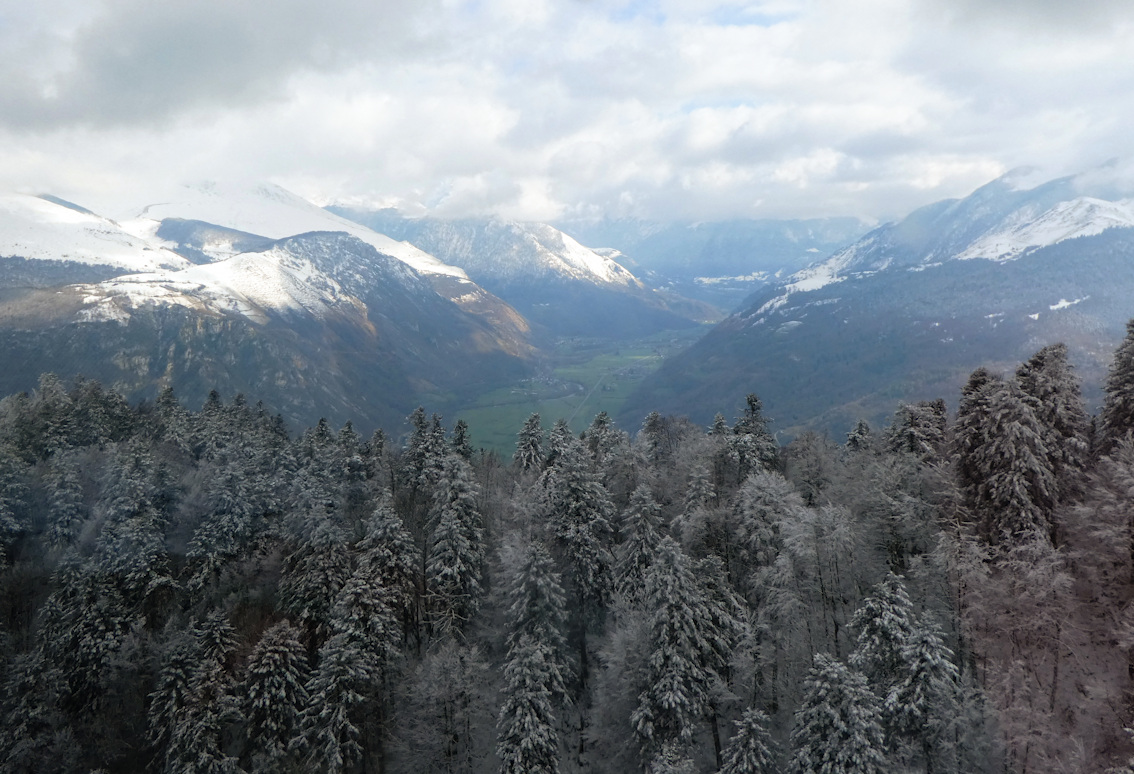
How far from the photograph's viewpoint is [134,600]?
52.6 m

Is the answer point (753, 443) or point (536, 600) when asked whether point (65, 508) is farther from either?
point (753, 443)

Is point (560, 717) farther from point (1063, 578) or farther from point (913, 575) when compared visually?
point (1063, 578)

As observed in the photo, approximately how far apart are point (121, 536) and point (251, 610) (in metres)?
13.3

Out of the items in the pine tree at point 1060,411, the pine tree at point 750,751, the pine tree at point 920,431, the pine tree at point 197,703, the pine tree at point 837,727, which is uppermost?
the pine tree at point 1060,411

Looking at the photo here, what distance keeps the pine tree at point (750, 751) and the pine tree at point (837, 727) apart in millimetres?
1619

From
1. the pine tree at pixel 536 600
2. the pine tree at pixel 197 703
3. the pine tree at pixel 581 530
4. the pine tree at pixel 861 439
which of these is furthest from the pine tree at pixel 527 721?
the pine tree at pixel 861 439

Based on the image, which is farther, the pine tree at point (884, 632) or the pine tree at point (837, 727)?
the pine tree at point (884, 632)

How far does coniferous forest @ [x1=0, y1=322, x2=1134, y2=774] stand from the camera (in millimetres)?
28297

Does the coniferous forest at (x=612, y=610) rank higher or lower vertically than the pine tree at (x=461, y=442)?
lower

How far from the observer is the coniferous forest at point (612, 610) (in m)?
28.3

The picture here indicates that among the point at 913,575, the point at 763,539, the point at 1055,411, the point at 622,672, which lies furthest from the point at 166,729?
the point at 1055,411

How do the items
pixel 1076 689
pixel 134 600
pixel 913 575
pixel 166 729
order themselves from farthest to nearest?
pixel 134 600
pixel 166 729
pixel 913 575
pixel 1076 689

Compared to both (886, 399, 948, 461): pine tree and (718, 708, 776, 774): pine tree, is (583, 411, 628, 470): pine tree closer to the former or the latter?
(886, 399, 948, 461): pine tree

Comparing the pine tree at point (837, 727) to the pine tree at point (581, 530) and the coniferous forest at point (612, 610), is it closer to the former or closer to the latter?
the coniferous forest at point (612, 610)
